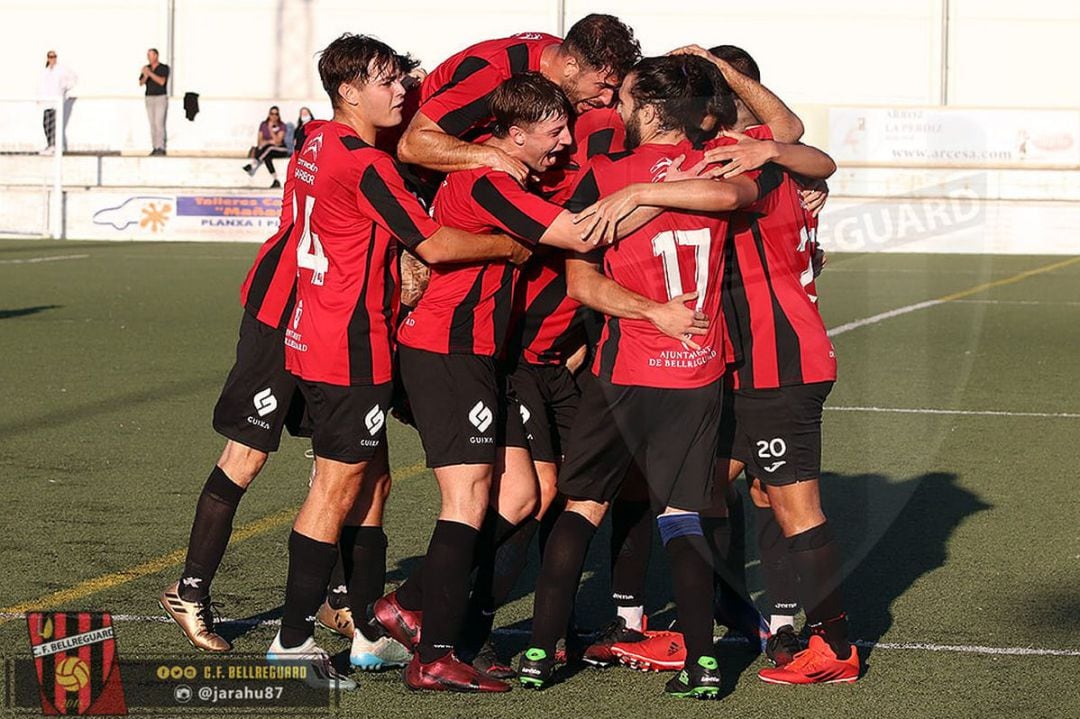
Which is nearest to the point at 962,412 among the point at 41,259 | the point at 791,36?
the point at 41,259

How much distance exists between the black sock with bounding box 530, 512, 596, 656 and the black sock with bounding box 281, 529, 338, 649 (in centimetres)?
65

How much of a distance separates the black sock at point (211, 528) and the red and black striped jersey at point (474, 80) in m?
1.37

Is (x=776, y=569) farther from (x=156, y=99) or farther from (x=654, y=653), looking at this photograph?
(x=156, y=99)

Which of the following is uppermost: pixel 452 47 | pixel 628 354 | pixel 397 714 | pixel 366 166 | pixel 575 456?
pixel 452 47

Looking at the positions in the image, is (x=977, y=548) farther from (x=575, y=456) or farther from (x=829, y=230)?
(x=829, y=230)

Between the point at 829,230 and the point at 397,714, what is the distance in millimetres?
23934

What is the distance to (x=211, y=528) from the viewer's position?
18.1 feet

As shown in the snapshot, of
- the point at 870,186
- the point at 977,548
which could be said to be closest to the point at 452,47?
the point at 870,186

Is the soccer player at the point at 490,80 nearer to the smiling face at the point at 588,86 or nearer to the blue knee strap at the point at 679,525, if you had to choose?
the smiling face at the point at 588,86

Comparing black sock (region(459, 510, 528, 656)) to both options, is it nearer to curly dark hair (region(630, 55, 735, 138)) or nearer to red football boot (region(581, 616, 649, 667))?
red football boot (region(581, 616, 649, 667))

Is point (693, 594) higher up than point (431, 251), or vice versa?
point (431, 251)

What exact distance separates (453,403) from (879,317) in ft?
39.5

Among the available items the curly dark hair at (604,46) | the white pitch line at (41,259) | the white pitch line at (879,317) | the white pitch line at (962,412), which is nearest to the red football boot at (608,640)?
the curly dark hair at (604,46)

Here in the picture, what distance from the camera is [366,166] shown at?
494 cm
